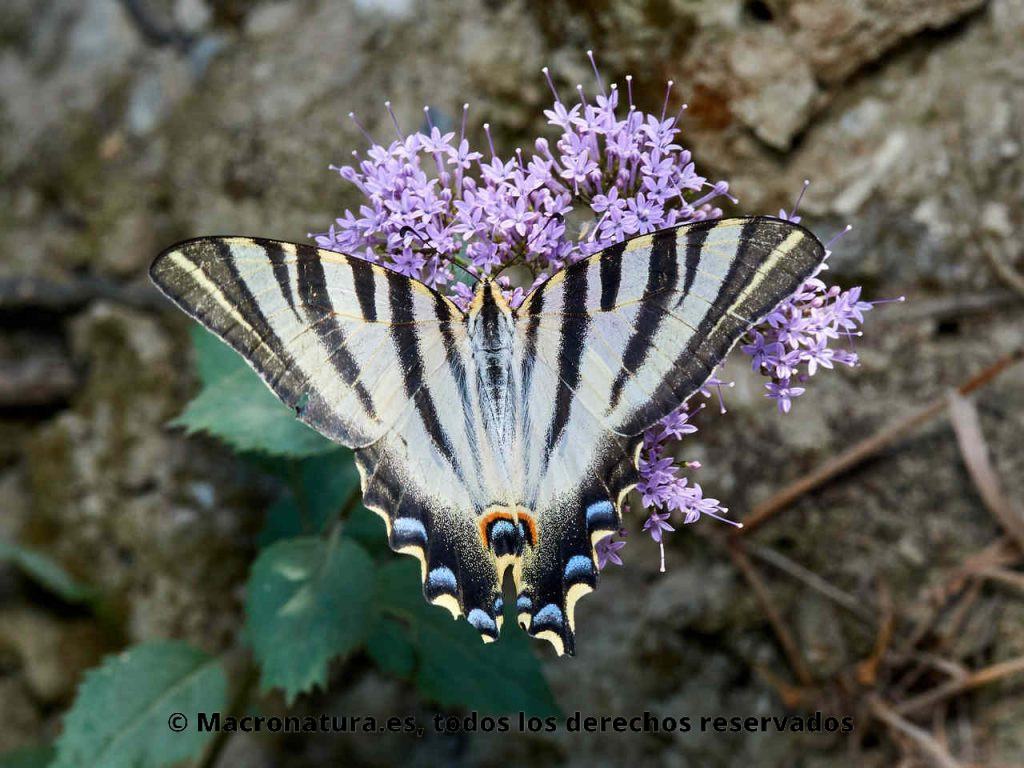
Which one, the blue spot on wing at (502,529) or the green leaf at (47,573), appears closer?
the blue spot on wing at (502,529)

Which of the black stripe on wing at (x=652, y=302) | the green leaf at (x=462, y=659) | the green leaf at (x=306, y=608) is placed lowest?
the green leaf at (x=462, y=659)

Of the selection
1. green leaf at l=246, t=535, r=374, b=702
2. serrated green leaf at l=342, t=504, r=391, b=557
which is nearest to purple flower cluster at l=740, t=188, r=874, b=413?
green leaf at l=246, t=535, r=374, b=702

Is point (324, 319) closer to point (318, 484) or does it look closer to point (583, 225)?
point (583, 225)

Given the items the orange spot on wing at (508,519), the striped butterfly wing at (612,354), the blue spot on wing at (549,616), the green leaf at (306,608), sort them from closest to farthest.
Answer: the striped butterfly wing at (612,354) < the blue spot on wing at (549,616) < the orange spot on wing at (508,519) < the green leaf at (306,608)

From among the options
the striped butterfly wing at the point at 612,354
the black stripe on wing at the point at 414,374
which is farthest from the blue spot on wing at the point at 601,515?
the black stripe on wing at the point at 414,374

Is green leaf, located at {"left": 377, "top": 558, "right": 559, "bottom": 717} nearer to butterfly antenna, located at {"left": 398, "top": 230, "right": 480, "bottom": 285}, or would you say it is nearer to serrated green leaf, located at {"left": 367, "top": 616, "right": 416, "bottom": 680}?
serrated green leaf, located at {"left": 367, "top": 616, "right": 416, "bottom": 680}

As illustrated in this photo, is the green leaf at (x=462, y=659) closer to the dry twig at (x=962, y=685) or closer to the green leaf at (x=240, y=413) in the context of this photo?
the green leaf at (x=240, y=413)

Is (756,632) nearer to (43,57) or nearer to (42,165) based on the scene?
(42,165)
